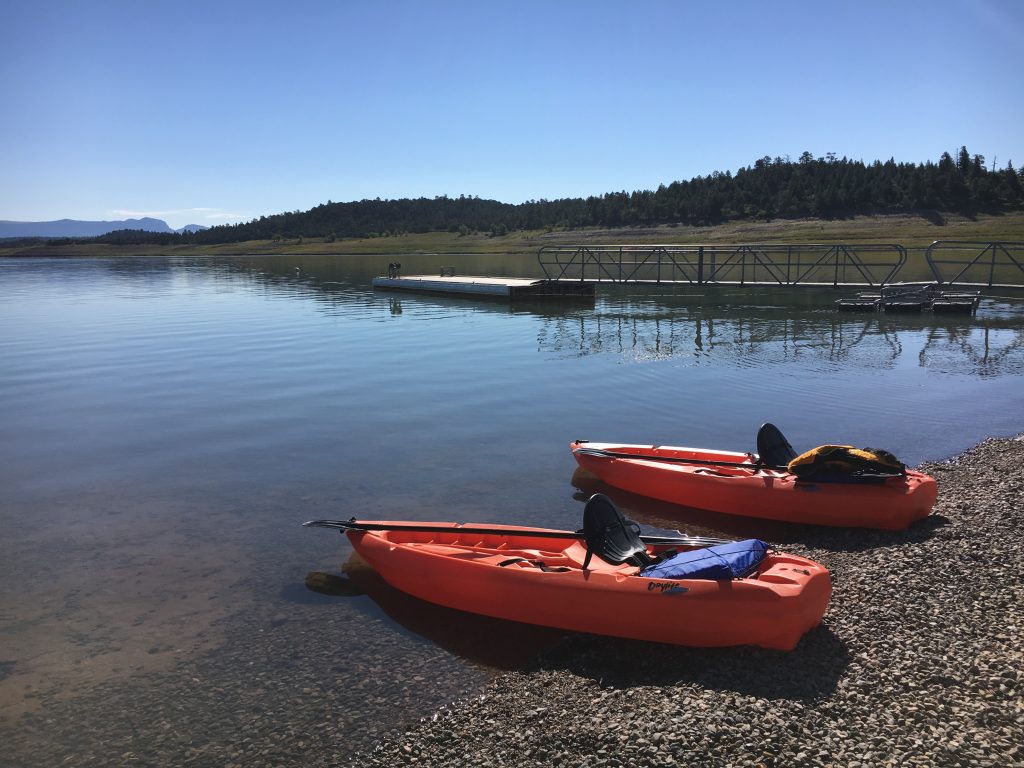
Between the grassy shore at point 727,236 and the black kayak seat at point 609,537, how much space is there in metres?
80.9

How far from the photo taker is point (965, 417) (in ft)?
63.6

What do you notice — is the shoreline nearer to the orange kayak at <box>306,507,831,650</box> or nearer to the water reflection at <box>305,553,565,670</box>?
the water reflection at <box>305,553,565,670</box>

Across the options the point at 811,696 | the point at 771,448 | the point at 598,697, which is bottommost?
the point at 598,697

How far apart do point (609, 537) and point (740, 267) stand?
2977 inches

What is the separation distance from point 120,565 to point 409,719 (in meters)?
6.24

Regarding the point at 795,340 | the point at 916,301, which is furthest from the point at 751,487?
the point at 916,301

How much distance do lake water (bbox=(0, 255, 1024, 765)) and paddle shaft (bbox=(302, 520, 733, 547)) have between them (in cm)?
81

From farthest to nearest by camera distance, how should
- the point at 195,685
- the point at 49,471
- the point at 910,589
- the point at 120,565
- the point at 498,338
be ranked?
1. the point at 498,338
2. the point at 49,471
3. the point at 120,565
4. the point at 910,589
5. the point at 195,685

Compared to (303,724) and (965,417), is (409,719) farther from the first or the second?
(965,417)

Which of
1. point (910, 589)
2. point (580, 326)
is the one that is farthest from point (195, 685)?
point (580, 326)

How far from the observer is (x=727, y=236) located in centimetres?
12200

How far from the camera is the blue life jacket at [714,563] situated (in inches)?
341

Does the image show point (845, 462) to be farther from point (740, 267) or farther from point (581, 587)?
point (740, 267)

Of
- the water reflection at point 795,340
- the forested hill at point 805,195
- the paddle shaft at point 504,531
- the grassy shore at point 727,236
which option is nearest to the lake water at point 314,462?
the water reflection at point 795,340
